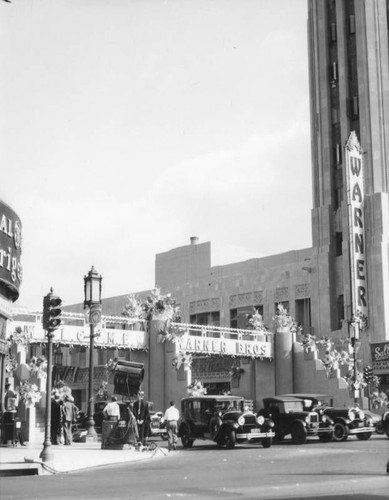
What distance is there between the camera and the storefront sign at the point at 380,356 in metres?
55.4

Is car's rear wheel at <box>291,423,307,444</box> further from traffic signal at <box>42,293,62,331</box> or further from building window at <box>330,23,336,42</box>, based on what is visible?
building window at <box>330,23,336,42</box>

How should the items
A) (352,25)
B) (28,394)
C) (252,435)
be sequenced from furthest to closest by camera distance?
(352,25)
(28,394)
(252,435)

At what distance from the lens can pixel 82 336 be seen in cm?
4097

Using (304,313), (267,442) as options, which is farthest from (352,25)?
(267,442)

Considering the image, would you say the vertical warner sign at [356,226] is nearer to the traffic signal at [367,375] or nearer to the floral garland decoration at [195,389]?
the traffic signal at [367,375]

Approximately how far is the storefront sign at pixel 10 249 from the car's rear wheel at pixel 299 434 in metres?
10.8

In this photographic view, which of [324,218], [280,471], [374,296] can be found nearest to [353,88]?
[324,218]

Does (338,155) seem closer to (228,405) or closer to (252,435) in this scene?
(228,405)

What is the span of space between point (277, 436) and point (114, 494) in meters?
17.9

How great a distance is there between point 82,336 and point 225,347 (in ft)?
30.7

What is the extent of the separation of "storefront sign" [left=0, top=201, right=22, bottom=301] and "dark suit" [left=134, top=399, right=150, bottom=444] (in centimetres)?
526

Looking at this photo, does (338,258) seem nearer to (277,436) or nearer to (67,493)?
(277,436)

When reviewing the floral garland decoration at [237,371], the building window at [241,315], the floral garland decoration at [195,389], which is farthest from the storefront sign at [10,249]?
the building window at [241,315]

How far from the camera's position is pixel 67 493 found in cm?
1354
